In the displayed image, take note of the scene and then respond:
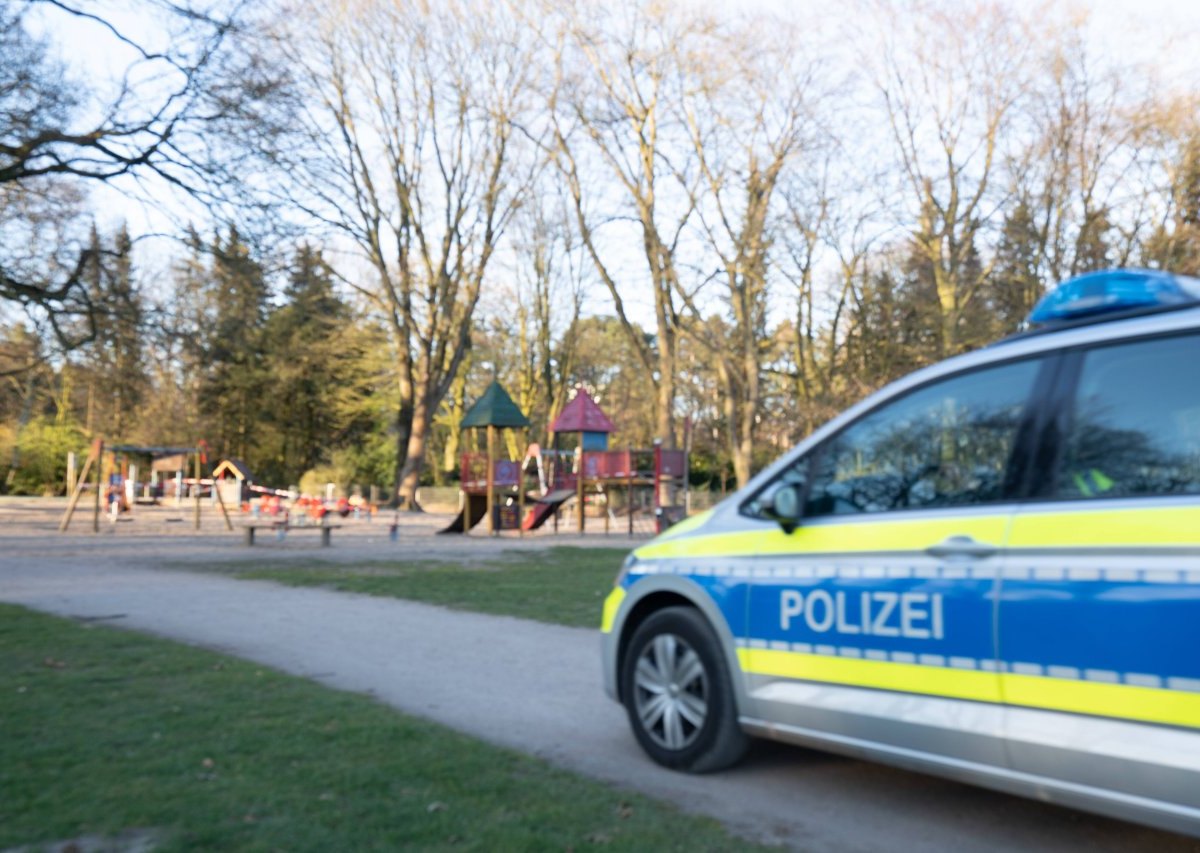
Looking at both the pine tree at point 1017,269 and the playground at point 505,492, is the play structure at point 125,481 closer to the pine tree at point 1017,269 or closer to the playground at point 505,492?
the playground at point 505,492

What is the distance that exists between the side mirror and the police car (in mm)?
13

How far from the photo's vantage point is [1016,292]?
108ft

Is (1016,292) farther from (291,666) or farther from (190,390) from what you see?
(190,390)

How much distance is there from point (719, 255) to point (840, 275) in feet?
22.5

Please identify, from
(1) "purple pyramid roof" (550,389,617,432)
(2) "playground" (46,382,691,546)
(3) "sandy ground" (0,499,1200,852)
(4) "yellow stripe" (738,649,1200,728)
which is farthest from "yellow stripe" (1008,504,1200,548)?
(1) "purple pyramid roof" (550,389,617,432)

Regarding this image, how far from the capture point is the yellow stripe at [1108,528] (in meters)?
3.68

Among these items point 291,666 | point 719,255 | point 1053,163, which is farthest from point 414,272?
point 291,666

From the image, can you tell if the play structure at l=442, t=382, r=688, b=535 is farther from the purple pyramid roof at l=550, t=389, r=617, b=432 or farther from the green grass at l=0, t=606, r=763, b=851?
the green grass at l=0, t=606, r=763, b=851

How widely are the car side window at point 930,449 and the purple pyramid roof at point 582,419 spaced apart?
85.1 ft

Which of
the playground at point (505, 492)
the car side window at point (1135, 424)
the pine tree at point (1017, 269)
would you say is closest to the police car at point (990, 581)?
the car side window at point (1135, 424)

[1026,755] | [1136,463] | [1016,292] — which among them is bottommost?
[1026,755]

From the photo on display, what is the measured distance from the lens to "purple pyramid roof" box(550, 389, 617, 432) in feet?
102

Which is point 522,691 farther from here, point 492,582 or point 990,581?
point 492,582

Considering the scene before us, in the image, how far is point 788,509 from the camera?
198 inches
